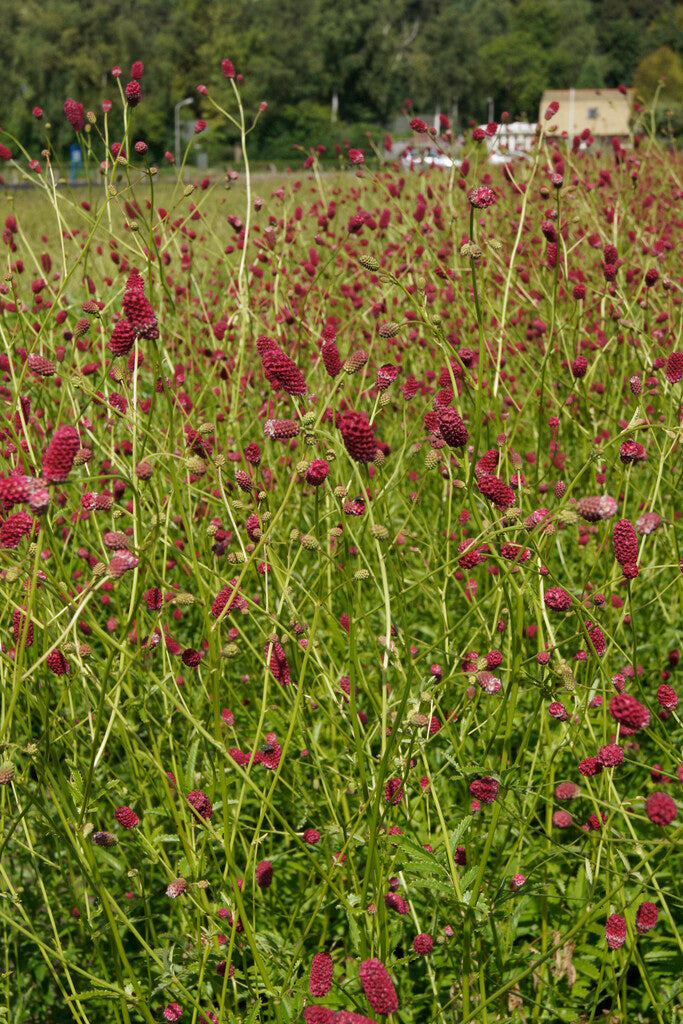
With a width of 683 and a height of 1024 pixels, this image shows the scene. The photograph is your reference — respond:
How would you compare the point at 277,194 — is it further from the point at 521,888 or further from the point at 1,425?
the point at 521,888

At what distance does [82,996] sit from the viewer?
110cm

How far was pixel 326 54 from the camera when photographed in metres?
60.3

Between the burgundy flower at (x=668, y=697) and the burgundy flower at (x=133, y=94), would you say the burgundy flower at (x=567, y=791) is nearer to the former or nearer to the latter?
the burgundy flower at (x=668, y=697)

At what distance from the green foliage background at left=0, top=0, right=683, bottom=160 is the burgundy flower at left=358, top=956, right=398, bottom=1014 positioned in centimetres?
3491

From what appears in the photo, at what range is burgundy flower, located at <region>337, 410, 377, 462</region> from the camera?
1.06 m

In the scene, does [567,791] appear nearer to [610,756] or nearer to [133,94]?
[610,756]

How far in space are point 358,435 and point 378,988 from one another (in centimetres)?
59

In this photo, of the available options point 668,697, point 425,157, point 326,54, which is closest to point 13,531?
point 668,697

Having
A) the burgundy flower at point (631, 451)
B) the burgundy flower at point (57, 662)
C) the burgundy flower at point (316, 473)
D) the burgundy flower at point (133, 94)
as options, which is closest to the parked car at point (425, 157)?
the burgundy flower at point (133, 94)

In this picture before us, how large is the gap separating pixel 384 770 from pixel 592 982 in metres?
0.68

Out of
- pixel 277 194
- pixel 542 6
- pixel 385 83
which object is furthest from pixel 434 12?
pixel 277 194

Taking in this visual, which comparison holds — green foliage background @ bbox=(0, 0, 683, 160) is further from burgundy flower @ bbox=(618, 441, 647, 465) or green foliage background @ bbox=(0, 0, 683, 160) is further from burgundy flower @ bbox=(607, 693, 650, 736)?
burgundy flower @ bbox=(607, 693, 650, 736)

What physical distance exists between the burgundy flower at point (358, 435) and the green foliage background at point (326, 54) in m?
34.5

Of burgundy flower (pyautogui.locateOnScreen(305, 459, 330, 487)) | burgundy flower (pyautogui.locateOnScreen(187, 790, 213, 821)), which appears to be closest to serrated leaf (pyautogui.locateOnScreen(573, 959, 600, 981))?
burgundy flower (pyautogui.locateOnScreen(187, 790, 213, 821))
